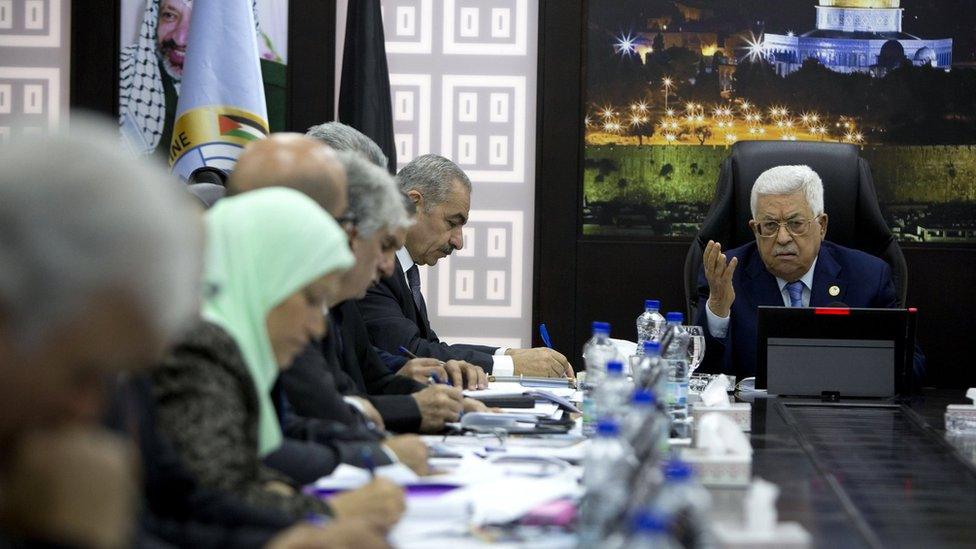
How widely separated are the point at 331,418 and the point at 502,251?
340 centimetres

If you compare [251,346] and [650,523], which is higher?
[251,346]

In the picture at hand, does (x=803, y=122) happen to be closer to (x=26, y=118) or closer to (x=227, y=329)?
(x=26, y=118)

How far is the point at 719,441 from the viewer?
2.30 metres

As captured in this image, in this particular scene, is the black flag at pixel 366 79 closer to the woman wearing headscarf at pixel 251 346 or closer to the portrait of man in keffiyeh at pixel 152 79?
the portrait of man in keffiyeh at pixel 152 79

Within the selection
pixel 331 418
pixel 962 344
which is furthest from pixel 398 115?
pixel 331 418

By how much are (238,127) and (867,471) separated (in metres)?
3.14

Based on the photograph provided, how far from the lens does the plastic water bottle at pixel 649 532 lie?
134 cm

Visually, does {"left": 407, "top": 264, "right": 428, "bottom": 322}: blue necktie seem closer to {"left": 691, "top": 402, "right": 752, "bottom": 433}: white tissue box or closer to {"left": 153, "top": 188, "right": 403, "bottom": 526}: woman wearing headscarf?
{"left": 691, "top": 402, "right": 752, "bottom": 433}: white tissue box

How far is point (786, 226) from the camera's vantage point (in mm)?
4398

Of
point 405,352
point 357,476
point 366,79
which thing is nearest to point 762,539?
point 357,476

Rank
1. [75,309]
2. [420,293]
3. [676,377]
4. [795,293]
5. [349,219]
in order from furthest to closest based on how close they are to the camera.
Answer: [795,293], [420,293], [676,377], [349,219], [75,309]

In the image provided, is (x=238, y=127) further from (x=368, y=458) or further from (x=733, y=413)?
(x=368, y=458)

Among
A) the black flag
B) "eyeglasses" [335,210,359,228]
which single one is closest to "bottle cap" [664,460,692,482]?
"eyeglasses" [335,210,359,228]

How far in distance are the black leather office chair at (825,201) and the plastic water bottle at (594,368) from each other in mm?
1607
